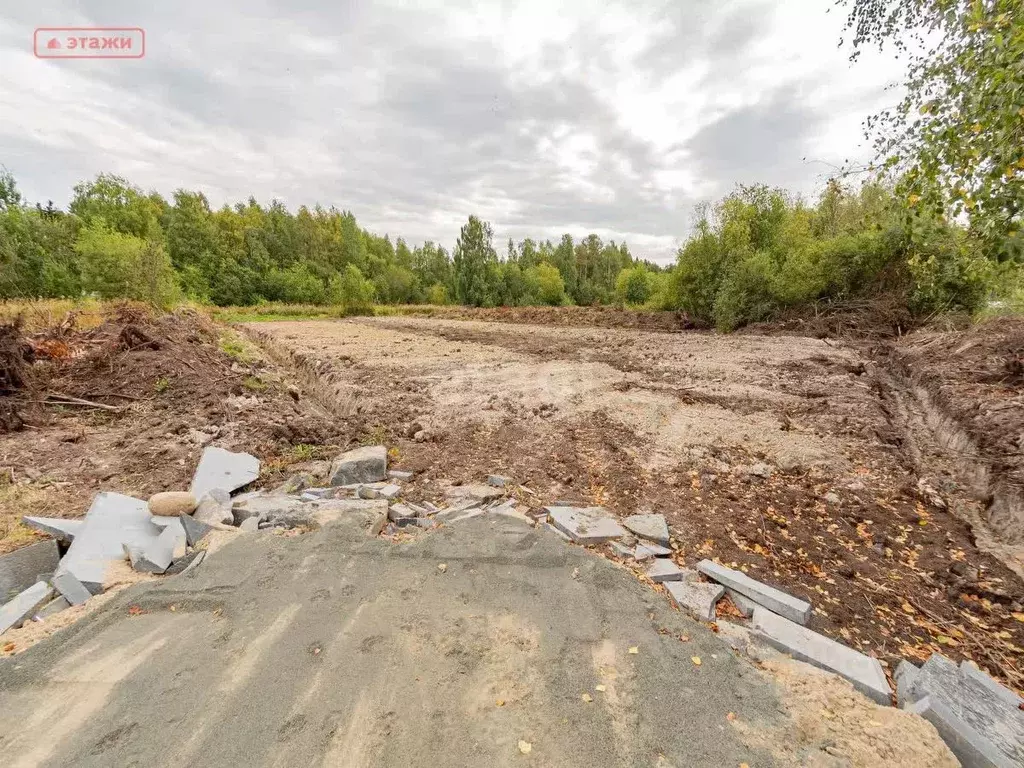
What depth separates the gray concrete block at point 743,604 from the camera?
8.89 ft

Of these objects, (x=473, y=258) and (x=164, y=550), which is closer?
(x=164, y=550)

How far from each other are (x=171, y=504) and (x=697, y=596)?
4.26m

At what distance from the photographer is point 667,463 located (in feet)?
16.6

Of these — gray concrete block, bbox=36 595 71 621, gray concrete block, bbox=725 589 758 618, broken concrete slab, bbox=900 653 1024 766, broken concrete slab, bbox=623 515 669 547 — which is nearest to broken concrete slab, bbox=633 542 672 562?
broken concrete slab, bbox=623 515 669 547

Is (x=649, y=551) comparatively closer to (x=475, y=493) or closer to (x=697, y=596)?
(x=697, y=596)

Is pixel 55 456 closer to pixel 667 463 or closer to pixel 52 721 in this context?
pixel 52 721

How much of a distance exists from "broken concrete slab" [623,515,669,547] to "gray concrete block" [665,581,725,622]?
1.72ft

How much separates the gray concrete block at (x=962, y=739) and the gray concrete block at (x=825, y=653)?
176mm

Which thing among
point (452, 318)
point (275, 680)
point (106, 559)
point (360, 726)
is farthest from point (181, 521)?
point (452, 318)

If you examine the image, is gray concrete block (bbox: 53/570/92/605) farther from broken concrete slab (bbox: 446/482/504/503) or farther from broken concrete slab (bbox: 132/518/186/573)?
broken concrete slab (bbox: 446/482/504/503)

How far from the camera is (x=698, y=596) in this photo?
109 inches

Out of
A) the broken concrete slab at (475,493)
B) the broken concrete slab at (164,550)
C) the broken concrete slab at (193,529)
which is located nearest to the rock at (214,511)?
the broken concrete slab at (193,529)

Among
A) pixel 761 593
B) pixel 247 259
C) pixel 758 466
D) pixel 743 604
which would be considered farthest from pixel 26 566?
pixel 247 259

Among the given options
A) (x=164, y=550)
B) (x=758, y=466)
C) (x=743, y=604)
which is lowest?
(x=743, y=604)
